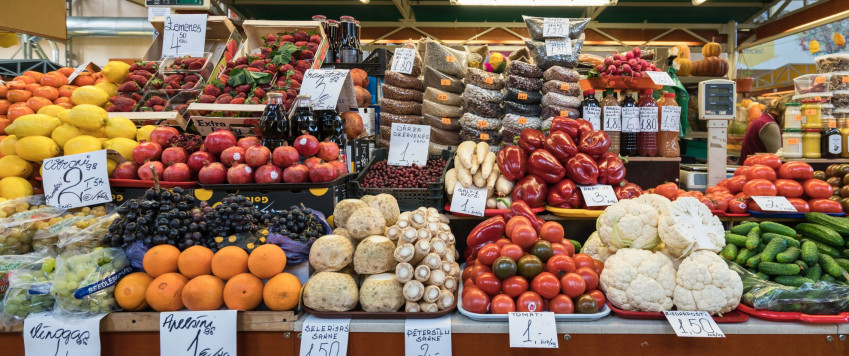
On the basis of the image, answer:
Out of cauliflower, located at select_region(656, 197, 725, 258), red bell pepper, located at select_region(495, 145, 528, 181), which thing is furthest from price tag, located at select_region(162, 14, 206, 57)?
cauliflower, located at select_region(656, 197, 725, 258)

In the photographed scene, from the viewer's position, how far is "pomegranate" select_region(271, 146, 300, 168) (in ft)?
6.83

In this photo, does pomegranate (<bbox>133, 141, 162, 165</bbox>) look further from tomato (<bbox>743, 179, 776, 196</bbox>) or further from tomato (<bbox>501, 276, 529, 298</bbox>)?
tomato (<bbox>743, 179, 776, 196</bbox>)

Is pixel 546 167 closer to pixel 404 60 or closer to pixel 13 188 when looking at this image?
pixel 404 60

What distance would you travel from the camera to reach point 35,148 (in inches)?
88.0

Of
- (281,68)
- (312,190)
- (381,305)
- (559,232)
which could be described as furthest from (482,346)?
(281,68)

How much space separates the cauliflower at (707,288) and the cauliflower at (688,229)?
0.30 feet

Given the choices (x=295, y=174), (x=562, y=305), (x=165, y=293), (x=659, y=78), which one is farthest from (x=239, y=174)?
(x=659, y=78)

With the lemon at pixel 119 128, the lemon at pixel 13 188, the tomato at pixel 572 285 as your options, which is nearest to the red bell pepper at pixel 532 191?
the tomato at pixel 572 285

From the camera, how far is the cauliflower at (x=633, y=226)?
1.79 metres

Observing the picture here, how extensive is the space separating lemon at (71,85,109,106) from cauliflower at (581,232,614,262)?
2.84m

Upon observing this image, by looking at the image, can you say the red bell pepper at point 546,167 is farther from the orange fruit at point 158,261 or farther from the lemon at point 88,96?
the lemon at point 88,96

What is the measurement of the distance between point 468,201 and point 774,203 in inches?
60.6

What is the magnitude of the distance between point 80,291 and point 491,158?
1.92m

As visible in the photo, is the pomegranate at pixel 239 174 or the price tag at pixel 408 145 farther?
the price tag at pixel 408 145
